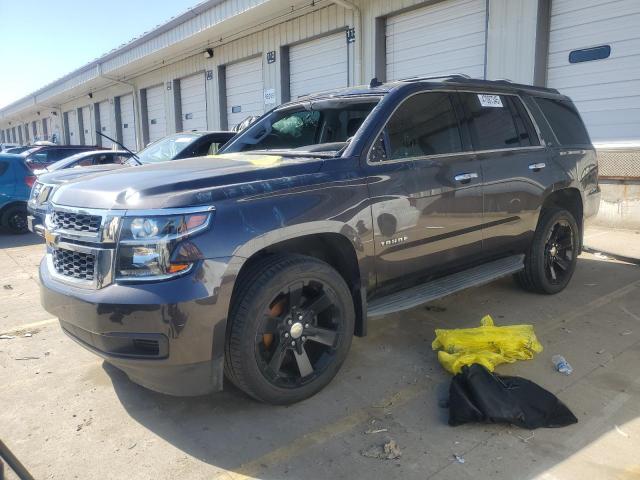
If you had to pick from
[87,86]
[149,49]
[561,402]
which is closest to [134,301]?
[561,402]

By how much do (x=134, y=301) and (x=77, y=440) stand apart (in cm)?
93

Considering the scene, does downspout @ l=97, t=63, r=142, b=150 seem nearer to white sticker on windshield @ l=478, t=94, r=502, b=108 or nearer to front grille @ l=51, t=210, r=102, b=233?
white sticker on windshield @ l=478, t=94, r=502, b=108

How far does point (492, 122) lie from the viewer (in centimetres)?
429

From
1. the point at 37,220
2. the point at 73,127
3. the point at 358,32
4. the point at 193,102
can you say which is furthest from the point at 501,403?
the point at 73,127

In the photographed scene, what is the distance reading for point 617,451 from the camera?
2.56 m

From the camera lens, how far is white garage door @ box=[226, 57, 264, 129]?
51.9ft

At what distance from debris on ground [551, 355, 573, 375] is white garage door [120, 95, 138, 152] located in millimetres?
23764

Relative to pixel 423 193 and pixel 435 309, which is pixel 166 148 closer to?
pixel 435 309

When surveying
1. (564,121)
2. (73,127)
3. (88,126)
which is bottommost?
(564,121)

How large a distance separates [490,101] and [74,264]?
3402 mm

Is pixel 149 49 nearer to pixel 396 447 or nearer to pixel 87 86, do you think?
pixel 87 86

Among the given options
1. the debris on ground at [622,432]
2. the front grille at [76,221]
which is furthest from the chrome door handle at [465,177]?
the front grille at [76,221]

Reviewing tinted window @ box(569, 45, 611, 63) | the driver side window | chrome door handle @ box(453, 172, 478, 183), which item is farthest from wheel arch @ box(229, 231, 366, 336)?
tinted window @ box(569, 45, 611, 63)

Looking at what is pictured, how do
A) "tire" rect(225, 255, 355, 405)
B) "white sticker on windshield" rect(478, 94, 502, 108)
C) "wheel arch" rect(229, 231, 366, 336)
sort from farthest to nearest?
"white sticker on windshield" rect(478, 94, 502, 108), "wheel arch" rect(229, 231, 366, 336), "tire" rect(225, 255, 355, 405)
